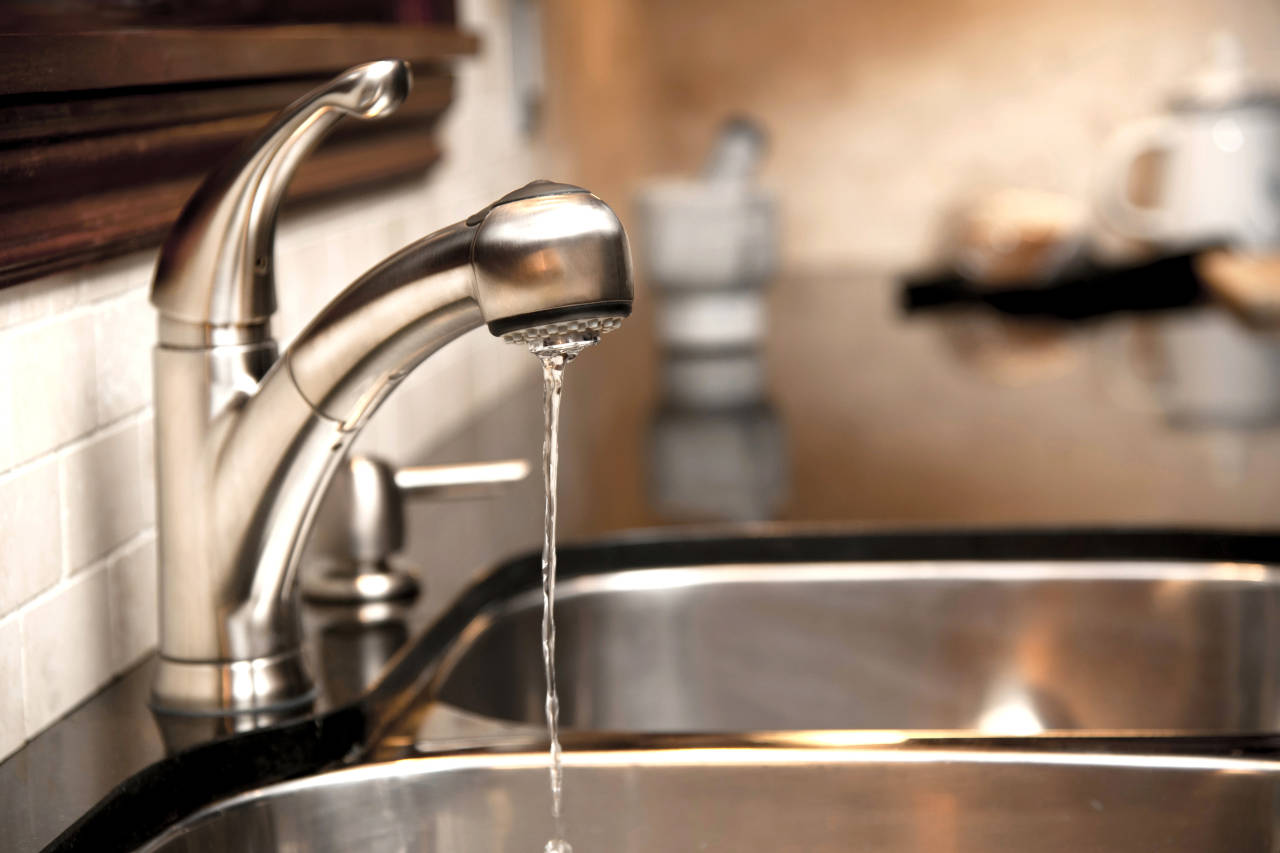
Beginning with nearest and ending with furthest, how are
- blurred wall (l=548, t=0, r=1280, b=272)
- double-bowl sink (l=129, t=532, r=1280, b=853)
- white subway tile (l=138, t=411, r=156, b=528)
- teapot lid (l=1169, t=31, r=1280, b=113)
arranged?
1. white subway tile (l=138, t=411, r=156, b=528)
2. double-bowl sink (l=129, t=532, r=1280, b=853)
3. teapot lid (l=1169, t=31, r=1280, b=113)
4. blurred wall (l=548, t=0, r=1280, b=272)

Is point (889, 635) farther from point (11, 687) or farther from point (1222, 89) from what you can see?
point (1222, 89)

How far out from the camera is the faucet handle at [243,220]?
0.54 m

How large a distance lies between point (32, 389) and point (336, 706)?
0.19 m

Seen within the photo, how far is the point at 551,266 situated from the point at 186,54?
304 mm

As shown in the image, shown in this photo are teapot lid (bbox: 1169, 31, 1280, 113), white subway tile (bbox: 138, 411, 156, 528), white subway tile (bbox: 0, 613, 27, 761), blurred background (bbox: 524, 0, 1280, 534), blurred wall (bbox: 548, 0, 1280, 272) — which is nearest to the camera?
white subway tile (bbox: 0, 613, 27, 761)

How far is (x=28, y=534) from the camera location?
60 centimetres

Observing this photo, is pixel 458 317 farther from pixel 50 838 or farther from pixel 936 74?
pixel 936 74

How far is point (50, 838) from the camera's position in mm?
501

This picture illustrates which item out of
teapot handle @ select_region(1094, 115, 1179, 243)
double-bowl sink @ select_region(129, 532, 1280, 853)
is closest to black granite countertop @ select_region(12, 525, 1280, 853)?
double-bowl sink @ select_region(129, 532, 1280, 853)

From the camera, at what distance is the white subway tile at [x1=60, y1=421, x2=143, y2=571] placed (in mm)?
640

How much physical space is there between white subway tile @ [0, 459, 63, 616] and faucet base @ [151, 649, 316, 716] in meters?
0.06

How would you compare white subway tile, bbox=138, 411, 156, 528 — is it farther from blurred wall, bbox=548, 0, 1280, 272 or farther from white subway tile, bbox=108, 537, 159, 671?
blurred wall, bbox=548, 0, 1280, 272

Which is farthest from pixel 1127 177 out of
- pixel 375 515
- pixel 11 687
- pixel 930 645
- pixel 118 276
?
pixel 11 687

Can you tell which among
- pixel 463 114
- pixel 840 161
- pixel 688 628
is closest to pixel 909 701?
pixel 688 628
